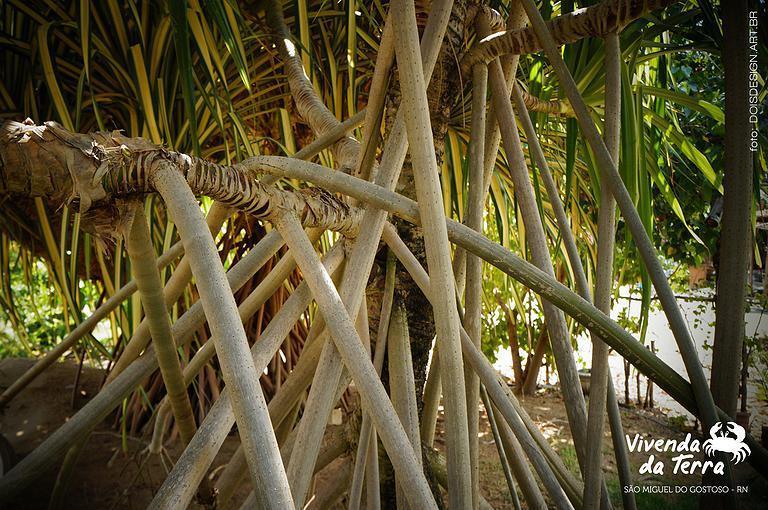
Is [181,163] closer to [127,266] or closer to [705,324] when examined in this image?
[127,266]

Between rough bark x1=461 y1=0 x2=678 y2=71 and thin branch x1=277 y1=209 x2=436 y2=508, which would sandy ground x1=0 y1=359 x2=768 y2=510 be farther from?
rough bark x1=461 y1=0 x2=678 y2=71

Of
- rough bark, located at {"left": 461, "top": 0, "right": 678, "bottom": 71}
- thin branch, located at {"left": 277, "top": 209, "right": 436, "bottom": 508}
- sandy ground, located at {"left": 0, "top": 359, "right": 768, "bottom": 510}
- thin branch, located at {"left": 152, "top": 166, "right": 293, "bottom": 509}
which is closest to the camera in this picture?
thin branch, located at {"left": 152, "top": 166, "right": 293, "bottom": 509}

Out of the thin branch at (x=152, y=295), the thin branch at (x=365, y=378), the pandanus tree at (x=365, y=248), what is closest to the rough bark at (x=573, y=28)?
the pandanus tree at (x=365, y=248)

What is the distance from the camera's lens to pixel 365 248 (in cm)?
60

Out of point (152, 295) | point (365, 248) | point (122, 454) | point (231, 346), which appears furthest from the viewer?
point (122, 454)

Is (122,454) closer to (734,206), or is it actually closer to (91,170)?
(91,170)

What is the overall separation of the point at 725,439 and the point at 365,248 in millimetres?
414

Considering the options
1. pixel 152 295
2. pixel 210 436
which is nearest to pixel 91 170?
pixel 152 295

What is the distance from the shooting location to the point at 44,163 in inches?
14.5

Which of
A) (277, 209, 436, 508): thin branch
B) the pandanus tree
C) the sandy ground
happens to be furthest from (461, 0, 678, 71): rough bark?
the sandy ground

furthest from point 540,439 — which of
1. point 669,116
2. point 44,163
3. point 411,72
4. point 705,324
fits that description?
point 705,324

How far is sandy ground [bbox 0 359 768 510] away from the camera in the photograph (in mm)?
1377

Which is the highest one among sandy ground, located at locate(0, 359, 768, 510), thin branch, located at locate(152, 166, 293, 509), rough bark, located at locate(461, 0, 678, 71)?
rough bark, located at locate(461, 0, 678, 71)

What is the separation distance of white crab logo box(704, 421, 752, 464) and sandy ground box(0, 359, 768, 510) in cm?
101
